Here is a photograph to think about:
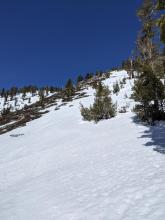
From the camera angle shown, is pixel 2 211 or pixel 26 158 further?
pixel 26 158

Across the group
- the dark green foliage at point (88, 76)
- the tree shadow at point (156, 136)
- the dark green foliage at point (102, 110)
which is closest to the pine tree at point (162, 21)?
the tree shadow at point (156, 136)

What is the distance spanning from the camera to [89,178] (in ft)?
34.7

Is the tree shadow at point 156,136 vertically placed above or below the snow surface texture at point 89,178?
above

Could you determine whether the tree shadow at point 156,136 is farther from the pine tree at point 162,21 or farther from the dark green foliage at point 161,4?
the dark green foliage at point 161,4

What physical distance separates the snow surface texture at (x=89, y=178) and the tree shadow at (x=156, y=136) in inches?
2.8

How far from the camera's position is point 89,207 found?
7727 mm

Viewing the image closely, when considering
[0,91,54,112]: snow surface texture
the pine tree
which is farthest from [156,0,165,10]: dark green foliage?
[0,91,54,112]: snow surface texture

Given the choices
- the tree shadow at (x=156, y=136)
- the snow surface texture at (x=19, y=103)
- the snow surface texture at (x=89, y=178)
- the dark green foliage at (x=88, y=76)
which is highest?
the dark green foliage at (x=88, y=76)

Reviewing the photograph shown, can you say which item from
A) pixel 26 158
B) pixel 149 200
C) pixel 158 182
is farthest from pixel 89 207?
pixel 26 158

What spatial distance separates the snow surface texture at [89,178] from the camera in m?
7.44

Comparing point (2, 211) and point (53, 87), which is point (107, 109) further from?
point (53, 87)

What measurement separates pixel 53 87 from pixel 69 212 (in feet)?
454

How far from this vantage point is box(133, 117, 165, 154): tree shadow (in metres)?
13.3

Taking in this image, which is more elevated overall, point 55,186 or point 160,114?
point 160,114
